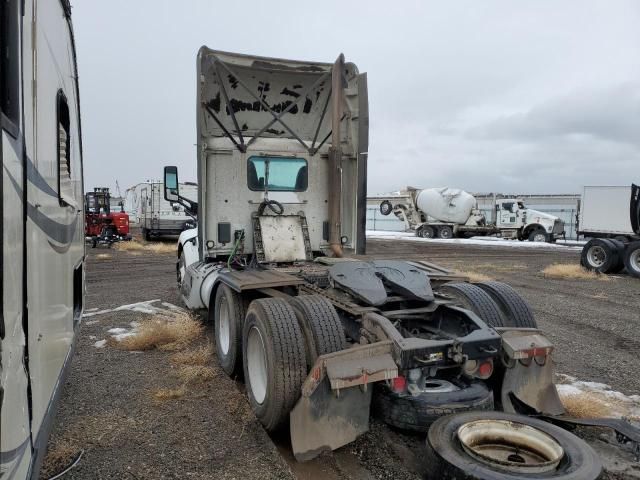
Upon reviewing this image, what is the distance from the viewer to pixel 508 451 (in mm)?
3027

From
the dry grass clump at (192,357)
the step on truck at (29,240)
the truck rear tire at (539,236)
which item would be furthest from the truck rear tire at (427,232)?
the step on truck at (29,240)

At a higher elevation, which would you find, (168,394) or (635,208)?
(635,208)

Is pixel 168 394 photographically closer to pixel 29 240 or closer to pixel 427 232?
pixel 29 240

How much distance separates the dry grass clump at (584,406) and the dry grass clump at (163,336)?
424cm

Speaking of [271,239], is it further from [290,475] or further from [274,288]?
[290,475]

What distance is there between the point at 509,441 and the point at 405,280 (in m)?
1.75

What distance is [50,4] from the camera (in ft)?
9.16

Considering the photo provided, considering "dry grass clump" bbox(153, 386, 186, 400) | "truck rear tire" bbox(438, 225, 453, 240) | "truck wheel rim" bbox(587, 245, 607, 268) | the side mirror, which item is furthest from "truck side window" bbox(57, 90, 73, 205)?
"truck rear tire" bbox(438, 225, 453, 240)

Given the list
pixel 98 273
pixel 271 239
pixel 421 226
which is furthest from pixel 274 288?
pixel 421 226

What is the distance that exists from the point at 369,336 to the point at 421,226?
1232 inches

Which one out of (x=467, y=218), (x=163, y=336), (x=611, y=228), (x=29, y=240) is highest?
(x=467, y=218)

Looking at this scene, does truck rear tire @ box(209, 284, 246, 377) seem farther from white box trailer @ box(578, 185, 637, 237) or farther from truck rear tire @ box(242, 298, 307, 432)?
white box trailer @ box(578, 185, 637, 237)

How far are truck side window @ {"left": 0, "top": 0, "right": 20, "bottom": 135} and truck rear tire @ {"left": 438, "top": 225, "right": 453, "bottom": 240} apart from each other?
32.6 metres

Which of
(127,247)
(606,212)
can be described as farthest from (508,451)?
(127,247)
